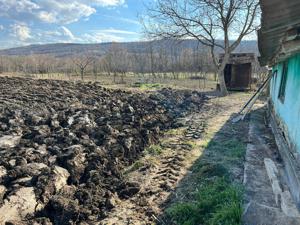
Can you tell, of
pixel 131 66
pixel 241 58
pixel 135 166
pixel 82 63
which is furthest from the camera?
pixel 131 66

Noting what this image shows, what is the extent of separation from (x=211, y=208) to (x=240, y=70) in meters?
15.9

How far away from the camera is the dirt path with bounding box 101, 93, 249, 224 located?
4188 millimetres

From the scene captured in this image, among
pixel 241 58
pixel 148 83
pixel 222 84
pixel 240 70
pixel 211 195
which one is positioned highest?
pixel 241 58

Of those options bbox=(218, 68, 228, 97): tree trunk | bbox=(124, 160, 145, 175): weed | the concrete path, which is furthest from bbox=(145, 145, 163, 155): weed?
bbox=(218, 68, 228, 97): tree trunk

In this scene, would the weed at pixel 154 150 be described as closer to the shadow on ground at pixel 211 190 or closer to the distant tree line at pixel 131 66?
the shadow on ground at pixel 211 190

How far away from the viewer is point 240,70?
18.9m

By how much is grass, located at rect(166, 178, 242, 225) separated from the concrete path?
0.13 m

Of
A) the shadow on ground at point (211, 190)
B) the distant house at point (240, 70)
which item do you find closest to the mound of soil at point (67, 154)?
the shadow on ground at point (211, 190)

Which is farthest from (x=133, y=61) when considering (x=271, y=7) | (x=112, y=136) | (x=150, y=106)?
(x=271, y=7)

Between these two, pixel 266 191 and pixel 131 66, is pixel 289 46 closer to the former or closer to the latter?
pixel 266 191

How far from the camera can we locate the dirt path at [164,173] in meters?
4.19

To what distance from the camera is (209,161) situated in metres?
6.00

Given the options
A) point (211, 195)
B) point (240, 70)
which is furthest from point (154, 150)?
point (240, 70)

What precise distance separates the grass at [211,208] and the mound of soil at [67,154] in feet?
3.10
